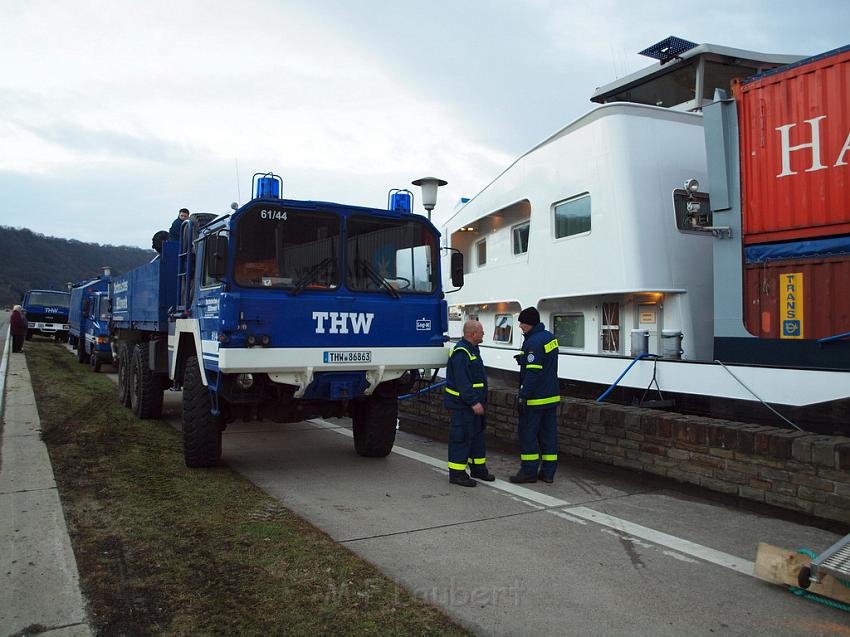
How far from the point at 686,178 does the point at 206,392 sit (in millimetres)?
6922

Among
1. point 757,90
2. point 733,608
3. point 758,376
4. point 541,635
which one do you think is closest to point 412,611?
point 541,635

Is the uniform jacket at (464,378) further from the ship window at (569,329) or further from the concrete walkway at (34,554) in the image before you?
the ship window at (569,329)

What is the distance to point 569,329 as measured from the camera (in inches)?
414

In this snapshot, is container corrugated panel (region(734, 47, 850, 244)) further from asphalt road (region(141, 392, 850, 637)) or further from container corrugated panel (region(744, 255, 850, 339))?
asphalt road (region(141, 392, 850, 637))

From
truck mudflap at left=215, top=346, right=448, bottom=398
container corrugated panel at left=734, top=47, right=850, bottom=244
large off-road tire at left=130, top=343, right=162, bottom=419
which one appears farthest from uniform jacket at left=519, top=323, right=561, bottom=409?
large off-road tire at left=130, top=343, right=162, bottom=419

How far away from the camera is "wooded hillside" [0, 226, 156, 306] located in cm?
9744

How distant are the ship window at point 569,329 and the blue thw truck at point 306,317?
3.72 m

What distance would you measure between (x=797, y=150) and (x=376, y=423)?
552 cm

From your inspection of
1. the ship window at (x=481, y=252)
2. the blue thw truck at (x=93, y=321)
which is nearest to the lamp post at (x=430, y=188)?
the ship window at (x=481, y=252)

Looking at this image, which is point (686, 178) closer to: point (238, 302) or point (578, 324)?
point (578, 324)

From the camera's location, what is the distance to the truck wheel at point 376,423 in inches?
298

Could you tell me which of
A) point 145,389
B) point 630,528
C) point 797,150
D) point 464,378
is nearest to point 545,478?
point 464,378

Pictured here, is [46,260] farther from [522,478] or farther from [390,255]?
[522,478]

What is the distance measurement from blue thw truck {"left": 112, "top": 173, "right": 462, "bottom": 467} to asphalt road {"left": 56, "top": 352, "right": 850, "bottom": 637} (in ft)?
2.42
